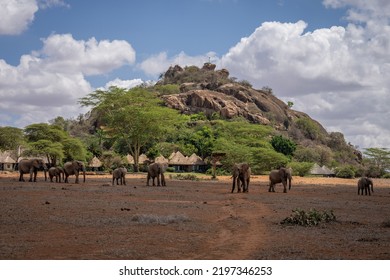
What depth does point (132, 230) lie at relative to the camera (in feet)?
44.4

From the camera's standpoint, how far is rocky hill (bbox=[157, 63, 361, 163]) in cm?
12638

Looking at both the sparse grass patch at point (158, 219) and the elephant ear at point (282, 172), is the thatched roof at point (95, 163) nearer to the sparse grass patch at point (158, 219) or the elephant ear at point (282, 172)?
the elephant ear at point (282, 172)

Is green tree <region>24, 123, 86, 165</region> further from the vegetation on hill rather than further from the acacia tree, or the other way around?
the acacia tree

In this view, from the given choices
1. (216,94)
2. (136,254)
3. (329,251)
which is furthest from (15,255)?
(216,94)

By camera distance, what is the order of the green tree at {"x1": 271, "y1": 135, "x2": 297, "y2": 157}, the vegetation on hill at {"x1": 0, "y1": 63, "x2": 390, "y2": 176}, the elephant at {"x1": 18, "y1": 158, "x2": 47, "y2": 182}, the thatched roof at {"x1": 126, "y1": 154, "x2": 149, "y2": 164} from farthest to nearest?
the green tree at {"x1": 271, "y1": 135, "x2": 297, "y2": 157} < the thatched roof at {"x1": 126, "y1": 154, "x2": 149, "y2": 164} < the vegetation on hill at {"x1": 0, "y1": 63, "x2": 390, "y2": 176} < the elephant at {"x1": 18, "y1": 158, "x2": 47, "y2": 182}

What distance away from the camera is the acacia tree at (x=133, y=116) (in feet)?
222

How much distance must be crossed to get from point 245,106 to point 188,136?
1895 inches

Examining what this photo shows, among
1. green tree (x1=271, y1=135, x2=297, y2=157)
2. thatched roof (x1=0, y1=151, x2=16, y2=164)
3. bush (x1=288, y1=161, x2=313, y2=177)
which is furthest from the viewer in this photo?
green tree (x1=271, y1=135, x2=297, y2=157)

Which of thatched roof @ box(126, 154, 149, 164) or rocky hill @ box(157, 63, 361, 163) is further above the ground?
rocky hill @ box(157, 63, 361, 163)

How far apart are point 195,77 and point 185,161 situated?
90.0m

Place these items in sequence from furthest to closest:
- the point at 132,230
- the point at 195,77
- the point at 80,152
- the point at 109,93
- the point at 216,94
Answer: the point at 195,77 → the point at 216,94 → the point at 109,93 → the point at 80,152 → the point at 132,230

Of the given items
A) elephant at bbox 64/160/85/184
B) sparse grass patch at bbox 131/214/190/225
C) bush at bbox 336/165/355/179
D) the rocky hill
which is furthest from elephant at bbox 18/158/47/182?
the rocky hill

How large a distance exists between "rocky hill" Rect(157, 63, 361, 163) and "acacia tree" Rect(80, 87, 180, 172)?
4881cm

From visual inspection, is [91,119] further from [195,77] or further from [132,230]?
[132,230]
